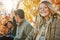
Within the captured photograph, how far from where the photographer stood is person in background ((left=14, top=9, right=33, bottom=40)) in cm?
191

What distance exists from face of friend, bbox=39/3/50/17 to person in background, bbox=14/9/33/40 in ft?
0.67

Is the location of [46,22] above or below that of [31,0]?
below

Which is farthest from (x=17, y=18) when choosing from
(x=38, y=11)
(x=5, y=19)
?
(x=38, y=11)

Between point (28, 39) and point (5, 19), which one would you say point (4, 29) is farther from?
point (28, 39)

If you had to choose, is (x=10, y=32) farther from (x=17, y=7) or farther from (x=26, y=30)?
(x=17, y=7)

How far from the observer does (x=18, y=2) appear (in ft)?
6.32

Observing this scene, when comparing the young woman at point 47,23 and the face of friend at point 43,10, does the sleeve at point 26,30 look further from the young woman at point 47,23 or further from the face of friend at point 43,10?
the face of friend at point 43,10

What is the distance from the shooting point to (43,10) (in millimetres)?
1897

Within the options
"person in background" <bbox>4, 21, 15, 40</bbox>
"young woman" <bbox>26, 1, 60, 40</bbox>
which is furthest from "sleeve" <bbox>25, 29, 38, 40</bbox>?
"person in background" <bbox>4, 21, 15, 40</bbox>

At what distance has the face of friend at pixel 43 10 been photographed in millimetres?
1886

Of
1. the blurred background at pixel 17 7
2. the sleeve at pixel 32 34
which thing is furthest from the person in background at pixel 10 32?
the sleeve at pixel 32 34

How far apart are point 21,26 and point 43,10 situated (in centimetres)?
32

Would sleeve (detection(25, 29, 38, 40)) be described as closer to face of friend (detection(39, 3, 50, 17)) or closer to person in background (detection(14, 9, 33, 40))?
person in background (detection(14, 9, 33, 40))

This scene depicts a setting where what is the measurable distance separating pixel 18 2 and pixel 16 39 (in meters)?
0.44
